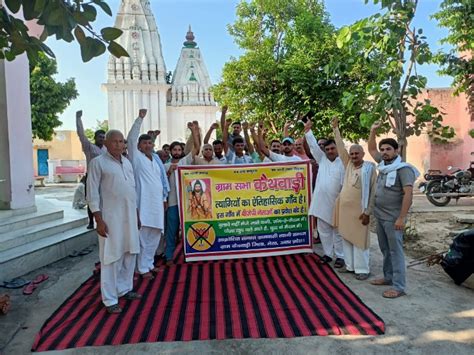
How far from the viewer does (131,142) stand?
396cm

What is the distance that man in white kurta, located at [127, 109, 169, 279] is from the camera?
13.8 feet

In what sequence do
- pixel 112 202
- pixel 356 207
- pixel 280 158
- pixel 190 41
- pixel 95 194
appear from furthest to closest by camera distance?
pixel 190 41 → pixel 280 158 → pixel 356 207 → pixel 112 202 → pixel 95 194

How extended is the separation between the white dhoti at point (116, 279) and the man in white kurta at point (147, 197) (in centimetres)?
65

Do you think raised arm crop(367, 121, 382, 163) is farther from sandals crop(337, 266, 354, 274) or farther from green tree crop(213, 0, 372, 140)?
A: green tree crop(213, 0, 372, 140)

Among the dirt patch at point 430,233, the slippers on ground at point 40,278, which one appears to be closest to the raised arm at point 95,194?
the slippers on ground at point 40,278

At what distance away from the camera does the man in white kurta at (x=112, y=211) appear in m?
3.25

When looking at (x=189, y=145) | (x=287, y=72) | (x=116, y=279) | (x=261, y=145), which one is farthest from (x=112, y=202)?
(x=287, y=72)

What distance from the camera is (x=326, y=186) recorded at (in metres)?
4.66

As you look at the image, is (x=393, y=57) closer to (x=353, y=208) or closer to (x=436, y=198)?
(x=353, y=208)

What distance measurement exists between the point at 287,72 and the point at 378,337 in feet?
24.3

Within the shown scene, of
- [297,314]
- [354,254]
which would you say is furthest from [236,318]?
[354,254]

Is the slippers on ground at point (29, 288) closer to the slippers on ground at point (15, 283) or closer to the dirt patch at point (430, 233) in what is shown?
the slippers on ground at point (15, 283)

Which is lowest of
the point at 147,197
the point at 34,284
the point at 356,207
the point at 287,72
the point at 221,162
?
the point at 34,284

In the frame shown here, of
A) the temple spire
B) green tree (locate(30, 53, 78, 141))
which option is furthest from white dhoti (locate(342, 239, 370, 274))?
the temple spire
